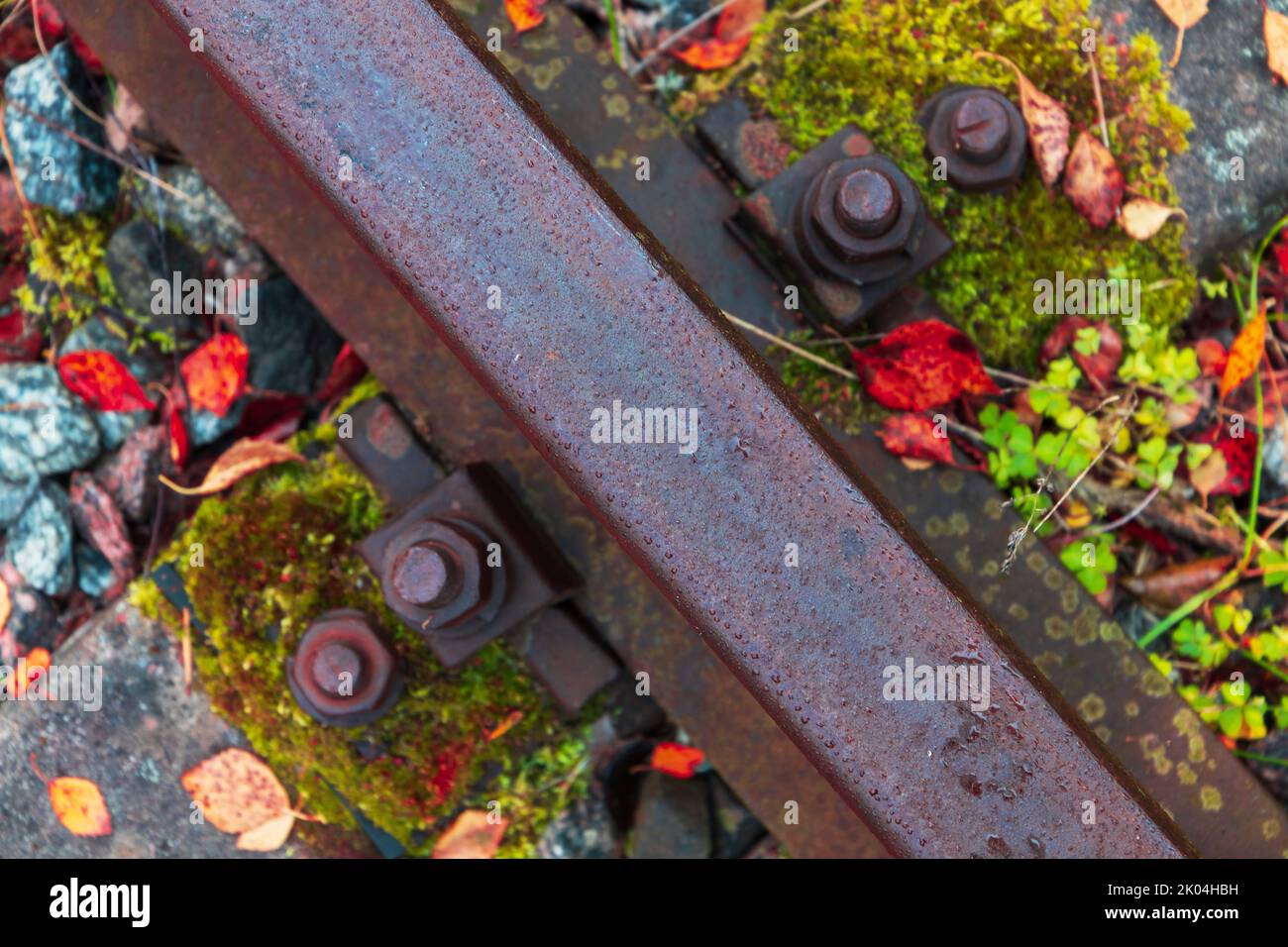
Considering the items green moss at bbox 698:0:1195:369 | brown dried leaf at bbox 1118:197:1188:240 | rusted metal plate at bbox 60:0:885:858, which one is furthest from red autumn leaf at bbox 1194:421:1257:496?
rusted metal plate at bbox 60:0:885:858

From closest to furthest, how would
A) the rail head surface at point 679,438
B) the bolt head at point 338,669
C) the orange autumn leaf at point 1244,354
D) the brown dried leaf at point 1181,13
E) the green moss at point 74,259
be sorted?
the rail head surface at point 679,438 → the bolt head at point 338,669 → the brown dried leaf at point 1181,13 → the orange autumn leaf at point 1244,354 → the green moss at point 74,259

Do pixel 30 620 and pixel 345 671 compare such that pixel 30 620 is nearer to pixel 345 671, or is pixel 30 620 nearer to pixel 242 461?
pixel 242 461

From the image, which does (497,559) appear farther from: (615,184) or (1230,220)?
(1230,220)

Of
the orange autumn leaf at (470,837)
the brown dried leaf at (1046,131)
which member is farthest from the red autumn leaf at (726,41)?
the orange autumn leaf at (470,837)

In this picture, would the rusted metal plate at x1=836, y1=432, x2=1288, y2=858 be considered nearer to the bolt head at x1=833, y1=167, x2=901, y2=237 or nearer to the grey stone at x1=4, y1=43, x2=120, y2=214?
the bolt head at x1=833, y1=167, x2=901, y2=237

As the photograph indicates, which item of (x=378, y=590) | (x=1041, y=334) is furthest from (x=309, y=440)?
(x=1041, y=334)

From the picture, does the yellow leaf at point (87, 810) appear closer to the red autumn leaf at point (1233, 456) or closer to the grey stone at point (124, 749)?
the grey stone at point (124, 749)

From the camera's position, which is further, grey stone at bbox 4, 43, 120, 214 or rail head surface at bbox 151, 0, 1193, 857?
grey stone at bbox 4, 43, 120, 214
